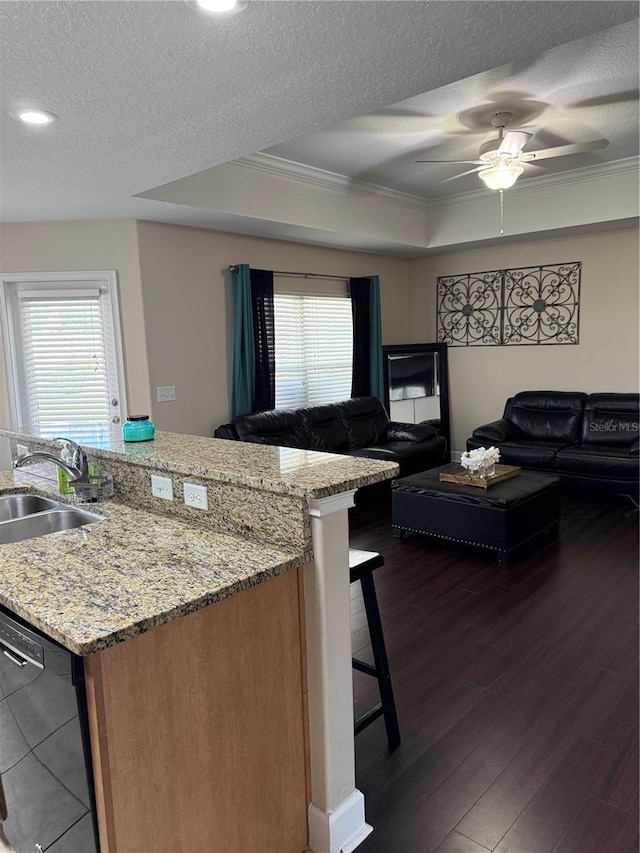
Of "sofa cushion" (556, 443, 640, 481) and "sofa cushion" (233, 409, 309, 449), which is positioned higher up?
"sofa cushion" (233, 409, 309, 449)

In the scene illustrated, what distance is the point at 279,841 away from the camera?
1687 mm

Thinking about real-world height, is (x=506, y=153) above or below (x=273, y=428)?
above

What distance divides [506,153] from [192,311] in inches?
109

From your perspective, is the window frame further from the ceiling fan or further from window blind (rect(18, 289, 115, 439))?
the ceiling fan

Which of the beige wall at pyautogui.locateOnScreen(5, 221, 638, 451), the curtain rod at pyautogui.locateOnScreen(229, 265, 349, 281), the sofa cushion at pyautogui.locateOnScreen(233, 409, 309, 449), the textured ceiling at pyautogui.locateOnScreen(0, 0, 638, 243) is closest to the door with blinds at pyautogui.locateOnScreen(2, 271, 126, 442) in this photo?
the beige wall at pyautogui.locateOnScreen(5, 221, 638, 451)

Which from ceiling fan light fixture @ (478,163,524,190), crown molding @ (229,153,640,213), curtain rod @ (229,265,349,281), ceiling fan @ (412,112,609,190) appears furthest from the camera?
curtain rod @ (229,265,349,281)

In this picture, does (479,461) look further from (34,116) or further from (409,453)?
(34,116)

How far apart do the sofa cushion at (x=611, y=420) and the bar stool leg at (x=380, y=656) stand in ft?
14.5

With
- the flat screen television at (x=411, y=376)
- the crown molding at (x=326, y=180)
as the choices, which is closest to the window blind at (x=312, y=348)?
the flat screen television at (x=411, y=376)

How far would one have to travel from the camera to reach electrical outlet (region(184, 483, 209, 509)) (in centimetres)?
194

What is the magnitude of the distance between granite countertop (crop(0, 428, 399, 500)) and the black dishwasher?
665 mm

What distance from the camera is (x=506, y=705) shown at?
2.45 m

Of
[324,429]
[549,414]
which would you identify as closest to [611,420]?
[549,414]

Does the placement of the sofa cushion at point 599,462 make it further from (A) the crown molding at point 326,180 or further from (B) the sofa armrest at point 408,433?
(A) the crown molding at point 326,180
